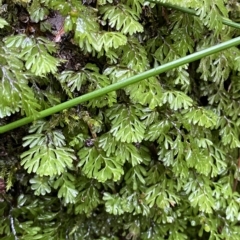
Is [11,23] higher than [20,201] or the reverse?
higher

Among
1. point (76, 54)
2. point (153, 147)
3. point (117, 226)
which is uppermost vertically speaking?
point (76, 54)

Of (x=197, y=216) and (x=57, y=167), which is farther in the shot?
(x=197, y=216)

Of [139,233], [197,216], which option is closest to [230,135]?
[197,216]

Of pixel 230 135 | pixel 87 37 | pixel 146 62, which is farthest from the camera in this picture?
pixel 230 135

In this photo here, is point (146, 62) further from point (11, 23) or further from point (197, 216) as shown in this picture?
point (197, 216)

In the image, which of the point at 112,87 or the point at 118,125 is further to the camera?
the point at 118,125

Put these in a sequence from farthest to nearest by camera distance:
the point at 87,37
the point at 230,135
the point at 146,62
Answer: the point at 230,135
the point at 146,62
the point at 87,37

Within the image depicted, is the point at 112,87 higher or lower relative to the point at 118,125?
higher
